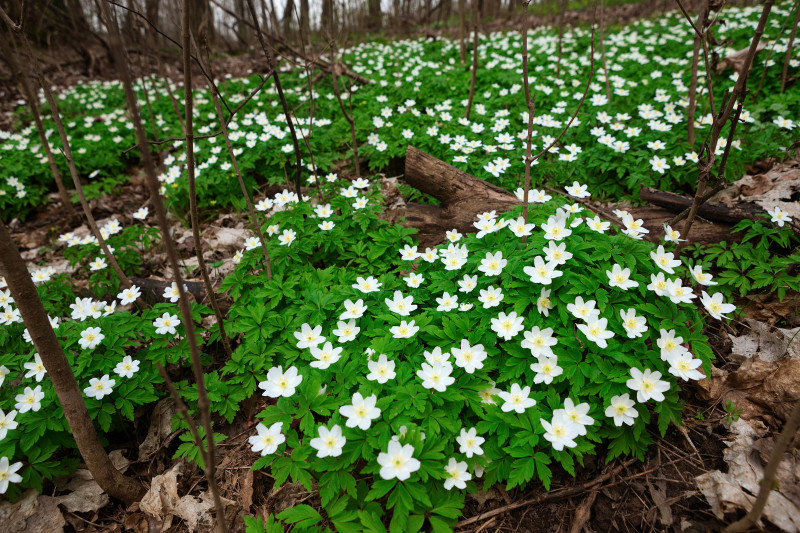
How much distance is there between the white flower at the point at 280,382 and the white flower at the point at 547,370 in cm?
133

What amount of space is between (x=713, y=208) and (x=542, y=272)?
2.06 m

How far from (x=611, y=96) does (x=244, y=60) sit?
13.0m

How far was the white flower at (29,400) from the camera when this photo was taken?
238 centimetres

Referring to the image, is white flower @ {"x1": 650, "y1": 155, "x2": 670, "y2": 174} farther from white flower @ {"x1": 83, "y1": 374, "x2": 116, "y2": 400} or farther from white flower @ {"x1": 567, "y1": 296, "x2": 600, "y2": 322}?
white flower @ {"x1": 83, "y1": 374, "x2": 116, "y2": 400}

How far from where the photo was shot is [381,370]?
2289 mm

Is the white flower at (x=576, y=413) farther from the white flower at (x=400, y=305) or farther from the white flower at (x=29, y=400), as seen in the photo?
the white flower at (x=29, y=400)

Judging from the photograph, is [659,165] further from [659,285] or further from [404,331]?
[404,331]

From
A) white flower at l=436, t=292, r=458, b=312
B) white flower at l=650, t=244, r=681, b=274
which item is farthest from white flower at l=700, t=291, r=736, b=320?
white flower at l=436, t=292, r=458, b=312

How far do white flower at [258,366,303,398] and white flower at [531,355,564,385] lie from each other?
1327 millimetres

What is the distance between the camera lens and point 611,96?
625 cm

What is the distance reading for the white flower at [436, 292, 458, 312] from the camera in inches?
106

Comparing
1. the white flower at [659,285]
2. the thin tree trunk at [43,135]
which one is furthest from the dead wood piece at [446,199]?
the thin tree trunk at [43,135]

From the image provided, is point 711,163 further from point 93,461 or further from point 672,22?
point 672,22

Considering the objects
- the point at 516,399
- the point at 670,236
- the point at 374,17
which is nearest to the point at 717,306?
the point at 670,236
